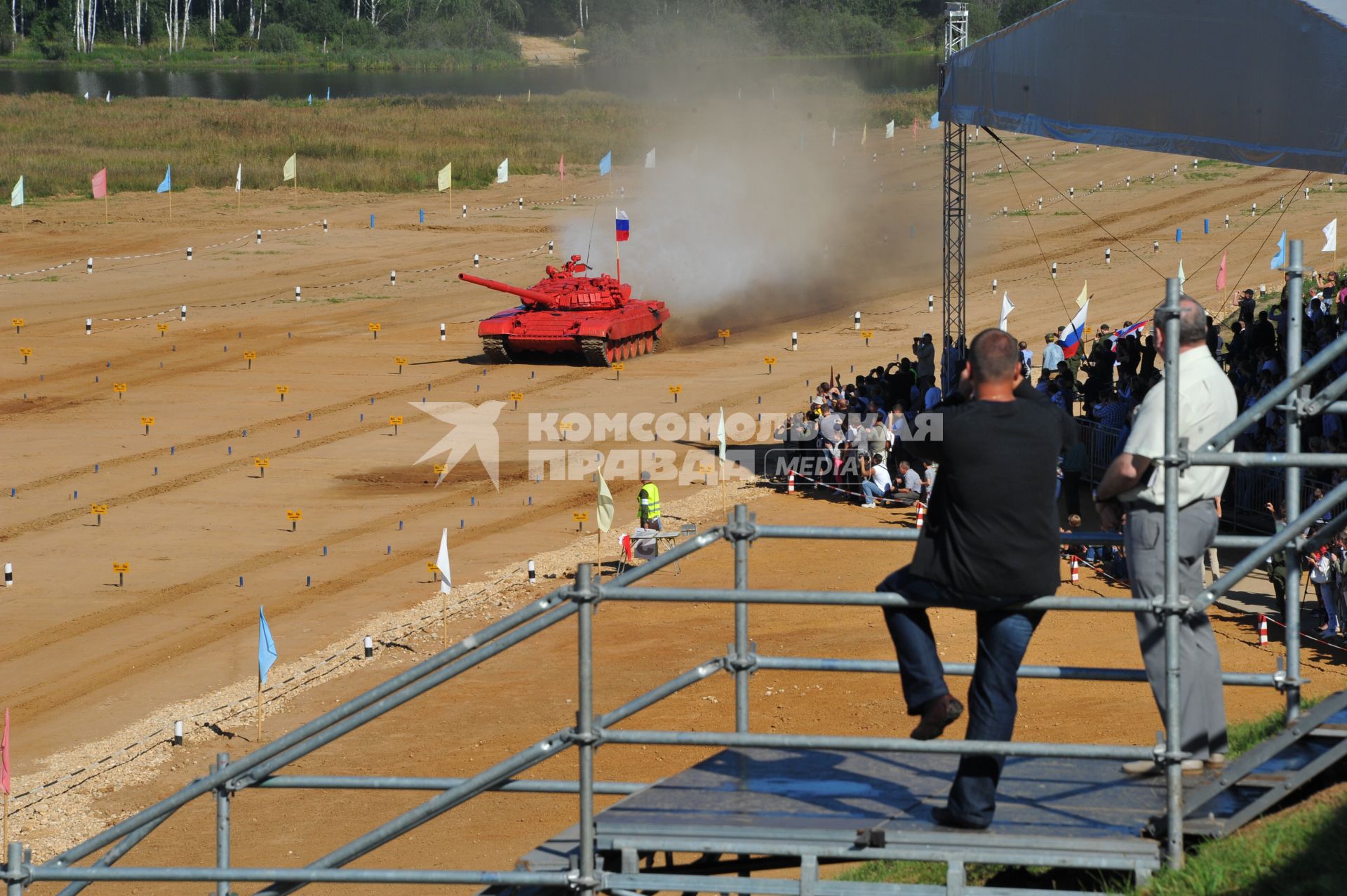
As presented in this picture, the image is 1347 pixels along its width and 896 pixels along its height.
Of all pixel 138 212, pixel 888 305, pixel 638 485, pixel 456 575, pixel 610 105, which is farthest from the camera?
pixel 610 105

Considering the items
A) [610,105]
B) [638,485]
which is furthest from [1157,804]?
[610,105]

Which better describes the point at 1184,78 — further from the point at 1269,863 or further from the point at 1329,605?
the point at 1269,863

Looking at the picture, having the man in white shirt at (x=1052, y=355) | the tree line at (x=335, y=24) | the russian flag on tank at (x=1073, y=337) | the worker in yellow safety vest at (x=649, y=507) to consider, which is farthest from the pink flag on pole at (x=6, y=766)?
the tree line at (x=335, y=24)

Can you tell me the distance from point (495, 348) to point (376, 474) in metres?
8.13

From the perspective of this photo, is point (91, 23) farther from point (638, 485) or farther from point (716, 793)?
point (716, 793)

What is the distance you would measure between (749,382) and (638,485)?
7245 mm

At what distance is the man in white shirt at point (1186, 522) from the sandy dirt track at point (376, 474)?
21.7ft

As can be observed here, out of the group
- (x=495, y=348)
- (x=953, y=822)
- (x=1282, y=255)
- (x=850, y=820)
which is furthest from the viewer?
(x=495, y=348)

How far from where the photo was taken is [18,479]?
83.2 ft

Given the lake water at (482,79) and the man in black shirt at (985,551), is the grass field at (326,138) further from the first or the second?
the man in black shirt at (985,551)

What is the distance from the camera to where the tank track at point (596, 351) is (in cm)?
3272

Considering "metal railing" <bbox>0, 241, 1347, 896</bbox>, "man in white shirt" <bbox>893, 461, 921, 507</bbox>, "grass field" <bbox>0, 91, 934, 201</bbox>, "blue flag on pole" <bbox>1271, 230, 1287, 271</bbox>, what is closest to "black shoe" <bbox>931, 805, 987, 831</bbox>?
"metal railing" <bbox>0, 241, 1347, 896</bbox>

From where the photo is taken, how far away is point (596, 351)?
108ft

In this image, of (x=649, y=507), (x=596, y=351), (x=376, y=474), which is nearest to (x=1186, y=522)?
(x=649, y=507)
